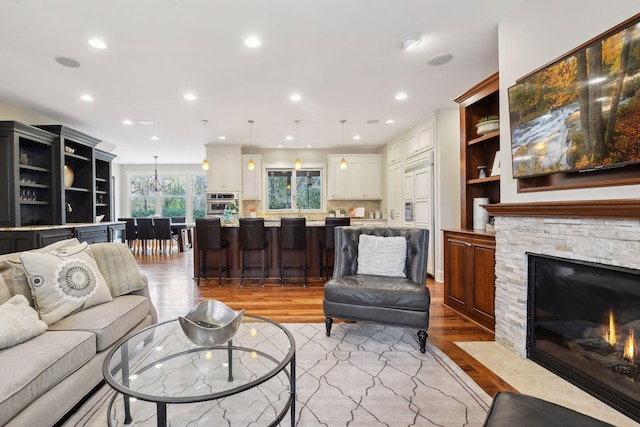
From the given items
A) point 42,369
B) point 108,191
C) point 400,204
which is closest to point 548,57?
point 42,369

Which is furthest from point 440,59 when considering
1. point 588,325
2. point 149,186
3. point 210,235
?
point 149,186

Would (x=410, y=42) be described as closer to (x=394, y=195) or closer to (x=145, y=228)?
(x=394, y=195)

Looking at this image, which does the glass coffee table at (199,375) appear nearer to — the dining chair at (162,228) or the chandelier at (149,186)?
the dining chair at (162,228)

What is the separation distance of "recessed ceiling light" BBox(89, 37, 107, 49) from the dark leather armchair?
2949mm

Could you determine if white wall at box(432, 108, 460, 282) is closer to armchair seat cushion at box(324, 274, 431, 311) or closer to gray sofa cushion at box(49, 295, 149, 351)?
armchair seat cushion at box(324, 274, 431, 311)

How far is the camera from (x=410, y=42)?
270cm

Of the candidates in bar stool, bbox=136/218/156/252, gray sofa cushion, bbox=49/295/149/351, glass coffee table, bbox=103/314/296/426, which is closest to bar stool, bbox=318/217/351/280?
glass coffee table, bbox=103/314/296/426

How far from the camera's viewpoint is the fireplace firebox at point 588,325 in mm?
1617

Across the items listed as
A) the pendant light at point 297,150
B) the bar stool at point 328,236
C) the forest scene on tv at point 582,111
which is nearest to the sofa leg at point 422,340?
the forest scene on tv at point 582,111

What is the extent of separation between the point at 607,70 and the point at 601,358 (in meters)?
1.65

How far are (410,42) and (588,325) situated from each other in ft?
8.37

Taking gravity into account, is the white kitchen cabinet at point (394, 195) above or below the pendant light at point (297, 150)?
below

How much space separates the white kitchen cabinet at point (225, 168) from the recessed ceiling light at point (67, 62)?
3.73 m

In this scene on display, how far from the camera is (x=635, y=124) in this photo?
1.48 metres
